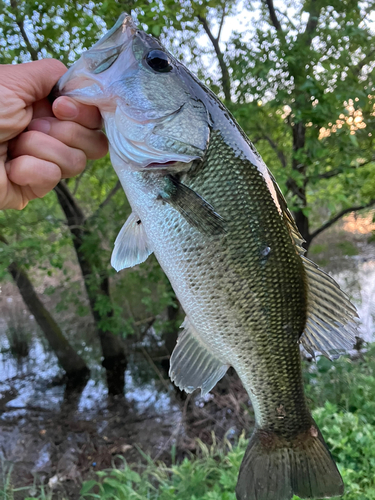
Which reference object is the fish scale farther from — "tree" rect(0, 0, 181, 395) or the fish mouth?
"tree" rect(0, 0, 181, 395)

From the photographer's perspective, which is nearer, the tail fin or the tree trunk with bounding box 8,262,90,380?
the tail fin

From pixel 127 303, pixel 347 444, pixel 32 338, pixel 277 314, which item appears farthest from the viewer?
pixel 32 338

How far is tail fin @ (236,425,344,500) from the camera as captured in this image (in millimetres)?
1428

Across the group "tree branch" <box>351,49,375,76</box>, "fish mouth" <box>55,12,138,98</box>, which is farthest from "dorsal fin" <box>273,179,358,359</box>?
"tree branch" <box>351,49,375,76</box>

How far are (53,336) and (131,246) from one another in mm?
5106

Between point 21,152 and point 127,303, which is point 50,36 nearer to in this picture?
point 21,152

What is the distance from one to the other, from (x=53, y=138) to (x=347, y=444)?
10.2ft

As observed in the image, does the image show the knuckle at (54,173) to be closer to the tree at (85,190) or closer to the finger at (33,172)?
the finger at (33,172)

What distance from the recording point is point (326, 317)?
1447mm

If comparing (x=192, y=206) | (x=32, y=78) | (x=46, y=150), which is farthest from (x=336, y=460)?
(x=32, y=78)

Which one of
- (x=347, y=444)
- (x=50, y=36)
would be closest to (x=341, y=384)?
(x=347, y=444)

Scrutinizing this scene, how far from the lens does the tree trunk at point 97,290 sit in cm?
485

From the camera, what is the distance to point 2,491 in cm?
300

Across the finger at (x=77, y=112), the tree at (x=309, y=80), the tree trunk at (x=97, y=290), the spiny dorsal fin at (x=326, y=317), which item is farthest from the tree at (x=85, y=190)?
the spiny dorsal fin at (x=326, y=317)
